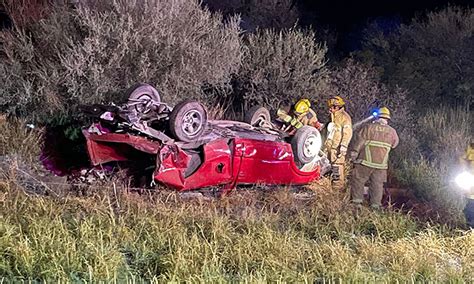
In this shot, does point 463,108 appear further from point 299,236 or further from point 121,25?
point 299,236

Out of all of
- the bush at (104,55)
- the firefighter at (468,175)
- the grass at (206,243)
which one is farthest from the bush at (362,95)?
the firefighter at (468,175)

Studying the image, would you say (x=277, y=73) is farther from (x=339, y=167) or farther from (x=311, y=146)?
(x=311, y=146)

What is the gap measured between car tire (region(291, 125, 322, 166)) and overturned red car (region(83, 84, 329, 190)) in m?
0.17

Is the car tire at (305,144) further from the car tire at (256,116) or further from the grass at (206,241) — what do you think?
the grass at (206,241)

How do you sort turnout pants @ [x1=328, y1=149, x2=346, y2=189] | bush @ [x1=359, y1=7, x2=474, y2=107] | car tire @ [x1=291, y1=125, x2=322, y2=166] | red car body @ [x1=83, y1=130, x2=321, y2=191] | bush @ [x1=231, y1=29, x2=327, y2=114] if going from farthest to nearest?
bush @ [x1=359, y1=7, x2=474, y2=107] < bush @ [x1=231, y1=29, x2=327, y2=114] < turnout pants @ [x1=328, y1=149, x2=346, y2=189] < car tire @ [x1=291, y1=125, x2=322, y2=166] < red car body @ [x1=83, y1=130, x2=321, y2=191]

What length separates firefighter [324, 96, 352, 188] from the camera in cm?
1039

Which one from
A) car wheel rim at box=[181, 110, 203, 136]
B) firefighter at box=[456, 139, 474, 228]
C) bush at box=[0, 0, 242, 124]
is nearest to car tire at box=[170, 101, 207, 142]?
car wheel rim at box=[181, 110, 203, 136]

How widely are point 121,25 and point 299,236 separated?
5.62 meters

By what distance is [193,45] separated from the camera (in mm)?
11586

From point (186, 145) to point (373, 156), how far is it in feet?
9.26

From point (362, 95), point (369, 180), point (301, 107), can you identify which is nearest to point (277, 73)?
point (362, 95)

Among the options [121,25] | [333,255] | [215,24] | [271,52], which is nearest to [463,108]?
[271,52]

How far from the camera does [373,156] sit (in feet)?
31.3

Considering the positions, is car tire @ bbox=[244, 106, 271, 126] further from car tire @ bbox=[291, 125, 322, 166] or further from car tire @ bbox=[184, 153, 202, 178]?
car tire @ bbox=[184, 153, 202, 178]
